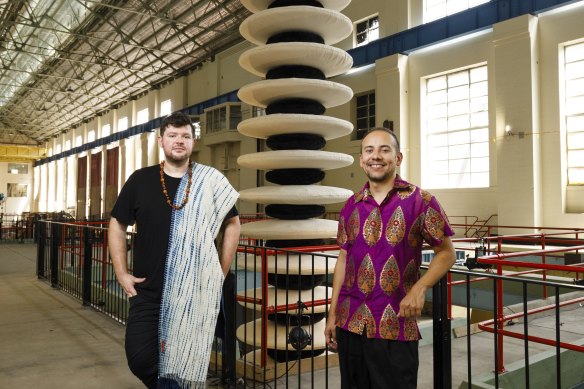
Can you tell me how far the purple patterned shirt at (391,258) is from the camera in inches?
75.9

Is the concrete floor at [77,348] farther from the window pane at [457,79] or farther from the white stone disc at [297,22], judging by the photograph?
the window pane at [457,79]

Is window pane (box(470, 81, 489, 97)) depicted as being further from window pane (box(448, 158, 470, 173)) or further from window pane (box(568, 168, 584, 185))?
window pane (box(568, 168, 584, 185))

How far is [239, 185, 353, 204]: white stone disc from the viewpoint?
14.0ft

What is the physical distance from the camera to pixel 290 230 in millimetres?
4336

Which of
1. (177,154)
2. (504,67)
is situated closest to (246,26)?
(177,154)

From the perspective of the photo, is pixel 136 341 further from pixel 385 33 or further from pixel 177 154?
pixel 385 33

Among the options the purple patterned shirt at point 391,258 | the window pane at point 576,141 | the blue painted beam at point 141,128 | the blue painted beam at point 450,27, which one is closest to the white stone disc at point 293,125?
the purple patterned shirt at point 391,258

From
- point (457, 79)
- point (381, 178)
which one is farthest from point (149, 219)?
point (457, 79)

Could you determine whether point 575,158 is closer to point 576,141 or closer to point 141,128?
point 576,141

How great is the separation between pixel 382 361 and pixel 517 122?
12902mm

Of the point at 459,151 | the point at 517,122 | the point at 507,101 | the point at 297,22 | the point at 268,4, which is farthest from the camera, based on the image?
the point at 459,151

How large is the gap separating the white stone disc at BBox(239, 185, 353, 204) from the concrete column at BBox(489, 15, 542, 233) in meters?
10.2

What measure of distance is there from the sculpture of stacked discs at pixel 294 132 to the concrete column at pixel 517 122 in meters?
9.95

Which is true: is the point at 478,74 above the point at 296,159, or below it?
above
